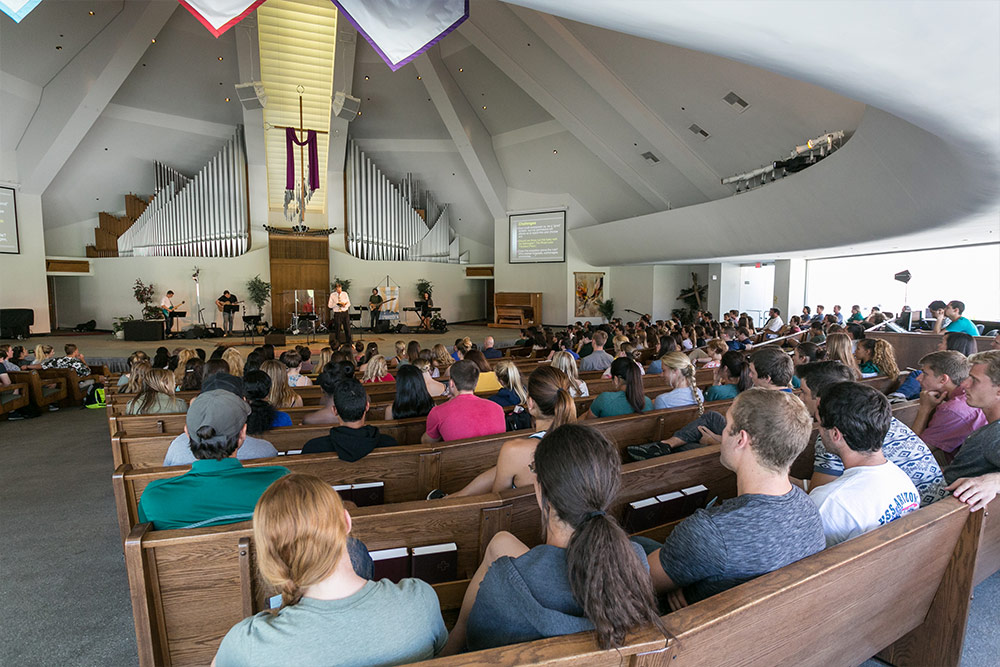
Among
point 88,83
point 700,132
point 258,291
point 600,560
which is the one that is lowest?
point 600,560

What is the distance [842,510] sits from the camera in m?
1.52

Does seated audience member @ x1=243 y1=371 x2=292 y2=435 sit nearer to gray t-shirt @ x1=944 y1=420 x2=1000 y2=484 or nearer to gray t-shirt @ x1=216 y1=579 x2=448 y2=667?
gray t-shirt @ x1=216 y1=579 x2=448 y2=667

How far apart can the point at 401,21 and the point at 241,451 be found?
4.01m

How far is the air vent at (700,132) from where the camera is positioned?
950cm

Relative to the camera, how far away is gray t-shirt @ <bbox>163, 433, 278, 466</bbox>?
2.29 meters

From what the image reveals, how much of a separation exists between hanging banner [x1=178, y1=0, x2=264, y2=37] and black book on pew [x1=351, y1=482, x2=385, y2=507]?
4091 millimetres

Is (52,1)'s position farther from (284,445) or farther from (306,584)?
(306,584)

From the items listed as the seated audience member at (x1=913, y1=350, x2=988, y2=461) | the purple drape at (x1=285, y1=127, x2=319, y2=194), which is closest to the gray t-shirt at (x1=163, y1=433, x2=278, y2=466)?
the seated audience member at (x1=913, y1=350, x2=988, y2=461)

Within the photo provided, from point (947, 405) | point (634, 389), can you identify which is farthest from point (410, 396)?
point (947, 405)

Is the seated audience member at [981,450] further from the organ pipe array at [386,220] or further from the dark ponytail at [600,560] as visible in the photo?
the organ pipe array at [386,220]

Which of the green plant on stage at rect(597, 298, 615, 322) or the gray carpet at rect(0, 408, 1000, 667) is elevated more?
the green plant on stage at rect(597, 298, 615, 322)

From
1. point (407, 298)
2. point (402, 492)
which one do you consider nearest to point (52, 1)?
point (407, 298)

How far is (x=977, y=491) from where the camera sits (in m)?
1.54

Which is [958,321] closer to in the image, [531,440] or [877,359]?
[877,359]
